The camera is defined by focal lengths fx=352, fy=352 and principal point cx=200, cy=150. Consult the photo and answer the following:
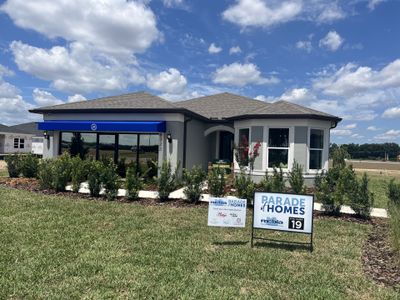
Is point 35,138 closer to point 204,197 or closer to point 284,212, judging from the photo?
point 204,197

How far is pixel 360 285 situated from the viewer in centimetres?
519

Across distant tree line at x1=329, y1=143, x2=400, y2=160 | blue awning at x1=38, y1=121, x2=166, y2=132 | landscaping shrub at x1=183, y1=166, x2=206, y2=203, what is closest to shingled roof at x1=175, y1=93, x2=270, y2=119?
blue awning at x1=38, y1=121, x2=166, y2=132

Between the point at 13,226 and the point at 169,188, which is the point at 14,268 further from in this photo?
the point at 169,188

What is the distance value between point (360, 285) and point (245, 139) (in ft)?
37.1

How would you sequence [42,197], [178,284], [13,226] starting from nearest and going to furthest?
[178,284] < [13,226] < [42,197]

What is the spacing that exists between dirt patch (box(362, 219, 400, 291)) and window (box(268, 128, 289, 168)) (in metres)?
7.53

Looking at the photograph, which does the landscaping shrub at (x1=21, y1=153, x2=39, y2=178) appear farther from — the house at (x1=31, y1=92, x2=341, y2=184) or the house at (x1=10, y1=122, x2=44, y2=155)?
the house at (x1=10, y1=122, x2=44, y2=155)

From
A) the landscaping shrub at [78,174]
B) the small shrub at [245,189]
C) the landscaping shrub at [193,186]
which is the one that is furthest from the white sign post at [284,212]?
the landscaping shrub at [78,174]

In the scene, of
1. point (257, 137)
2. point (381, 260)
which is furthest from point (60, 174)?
point (381, 260)

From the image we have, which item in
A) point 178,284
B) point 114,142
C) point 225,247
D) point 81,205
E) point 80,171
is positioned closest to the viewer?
point 178,284

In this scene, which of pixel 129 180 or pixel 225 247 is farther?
pixel 129 180

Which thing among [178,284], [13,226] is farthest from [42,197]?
[178,284]

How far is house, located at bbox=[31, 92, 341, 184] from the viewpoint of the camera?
617 inches

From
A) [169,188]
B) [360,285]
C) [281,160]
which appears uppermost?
[281,160]
